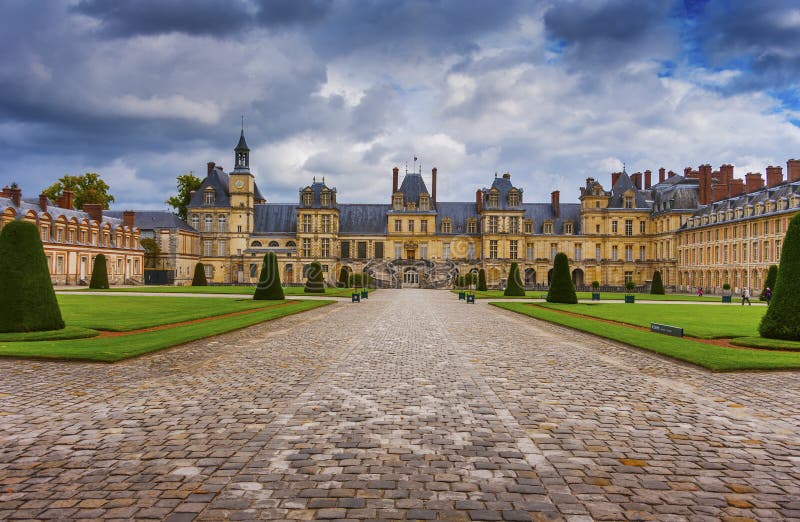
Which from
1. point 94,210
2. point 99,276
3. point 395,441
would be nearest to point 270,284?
point 99,276

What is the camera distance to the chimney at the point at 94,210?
58.1 metres

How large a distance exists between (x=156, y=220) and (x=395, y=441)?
68601 mm

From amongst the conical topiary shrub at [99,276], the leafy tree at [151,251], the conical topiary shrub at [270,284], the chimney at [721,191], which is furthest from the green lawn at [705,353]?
the leafy tree at [151,251]

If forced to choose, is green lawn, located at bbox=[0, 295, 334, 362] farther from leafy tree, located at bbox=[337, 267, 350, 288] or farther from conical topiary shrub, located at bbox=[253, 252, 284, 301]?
leafy tree, located at bbox=[337, 267, 350, 288]

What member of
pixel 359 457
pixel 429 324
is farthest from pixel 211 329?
pixel 359 457

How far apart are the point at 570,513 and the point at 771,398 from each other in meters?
5.62

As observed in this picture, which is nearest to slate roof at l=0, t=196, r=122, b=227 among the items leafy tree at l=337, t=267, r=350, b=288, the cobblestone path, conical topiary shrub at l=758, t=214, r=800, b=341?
leafy tree at l=337, t=267, r=350, b=288

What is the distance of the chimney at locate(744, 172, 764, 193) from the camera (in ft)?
189

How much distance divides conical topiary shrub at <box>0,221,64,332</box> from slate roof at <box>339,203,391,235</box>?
5643 cm

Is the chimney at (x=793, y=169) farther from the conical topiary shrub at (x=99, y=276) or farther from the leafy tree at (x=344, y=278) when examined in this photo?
the conical topiary shrub at (x=99, y=276)

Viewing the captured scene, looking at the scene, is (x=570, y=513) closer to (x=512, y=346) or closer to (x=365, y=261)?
(x=512, y=346)

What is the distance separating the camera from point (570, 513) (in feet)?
13.3

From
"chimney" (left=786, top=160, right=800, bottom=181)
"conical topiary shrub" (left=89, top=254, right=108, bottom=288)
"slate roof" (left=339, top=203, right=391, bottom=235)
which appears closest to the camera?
"conical topiary shrub" (left=89, top=254, right=108, bottom=288)

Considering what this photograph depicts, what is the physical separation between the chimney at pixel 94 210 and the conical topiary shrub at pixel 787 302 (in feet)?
200
